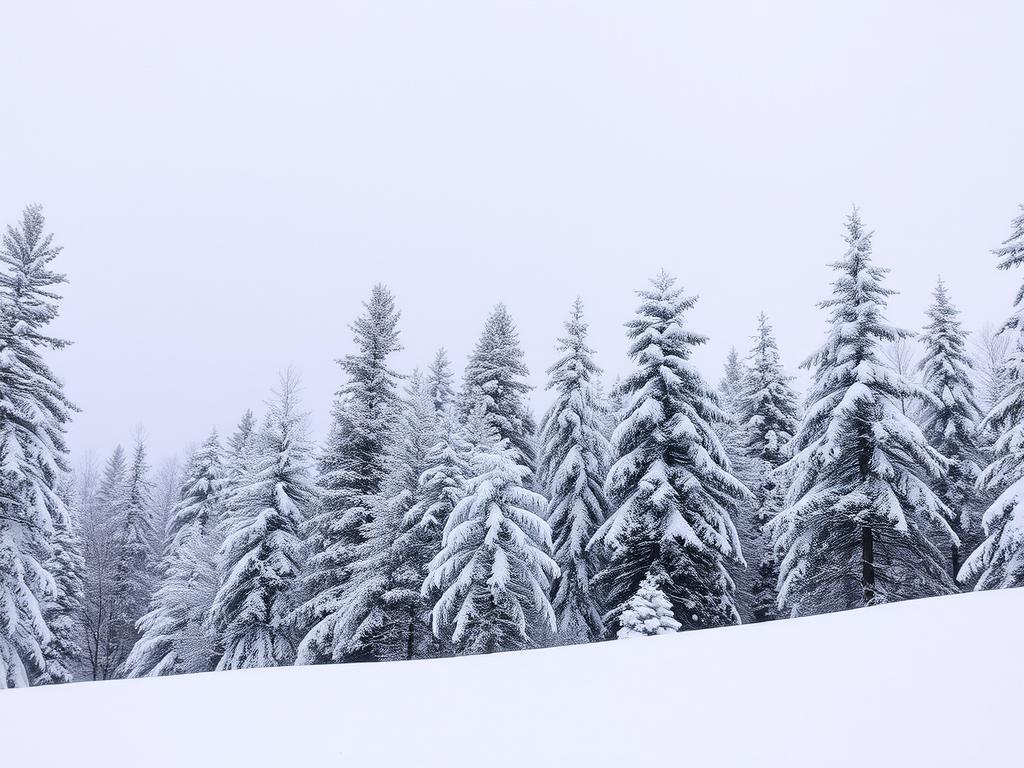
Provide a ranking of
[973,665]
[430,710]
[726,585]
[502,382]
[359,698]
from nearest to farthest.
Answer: [973,665], [430,710], [359,698], [726,585], [502,382]

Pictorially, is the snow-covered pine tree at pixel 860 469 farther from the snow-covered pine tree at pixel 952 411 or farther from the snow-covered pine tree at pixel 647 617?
the snow-covered pine tree at pixel 952 411

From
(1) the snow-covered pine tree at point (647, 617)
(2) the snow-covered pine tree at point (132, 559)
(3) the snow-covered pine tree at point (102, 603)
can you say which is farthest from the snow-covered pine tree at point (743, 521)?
(3) the snow-covered pine tree at point (102, 603)

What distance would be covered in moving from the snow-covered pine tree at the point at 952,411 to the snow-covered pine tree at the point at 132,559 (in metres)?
44.8

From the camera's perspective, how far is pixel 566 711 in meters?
4.82

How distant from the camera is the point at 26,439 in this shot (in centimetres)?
A: 1856

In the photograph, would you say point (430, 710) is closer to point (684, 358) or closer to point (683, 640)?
point (683, 640)

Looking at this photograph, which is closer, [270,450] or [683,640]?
[683,640]

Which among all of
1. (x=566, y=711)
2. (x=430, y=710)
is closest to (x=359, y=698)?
(x=430, y=710)

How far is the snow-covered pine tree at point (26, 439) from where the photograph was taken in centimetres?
1786

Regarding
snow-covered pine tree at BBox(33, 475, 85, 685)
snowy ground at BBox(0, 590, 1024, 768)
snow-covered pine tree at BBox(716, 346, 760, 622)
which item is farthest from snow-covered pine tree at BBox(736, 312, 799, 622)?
snow-covered pine tree at BBox(33, 475, 85, 685)

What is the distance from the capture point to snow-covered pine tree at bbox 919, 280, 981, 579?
2316 cm

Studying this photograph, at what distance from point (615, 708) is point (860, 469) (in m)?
15.6

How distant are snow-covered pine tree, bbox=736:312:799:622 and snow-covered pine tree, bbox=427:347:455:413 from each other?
16.0 m

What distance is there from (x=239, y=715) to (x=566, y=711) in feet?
9.78
